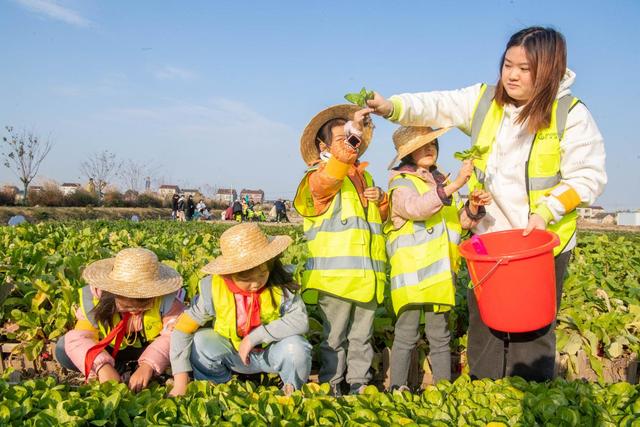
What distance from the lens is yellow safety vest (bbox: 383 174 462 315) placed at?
10.3ft

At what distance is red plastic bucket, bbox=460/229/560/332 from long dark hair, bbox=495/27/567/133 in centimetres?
55

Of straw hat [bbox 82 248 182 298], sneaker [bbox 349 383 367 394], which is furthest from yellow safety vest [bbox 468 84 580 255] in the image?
straw hat [bbox 82 248 182 298]

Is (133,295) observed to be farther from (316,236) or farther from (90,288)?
(316,236)

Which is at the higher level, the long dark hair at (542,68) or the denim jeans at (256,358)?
the long dark hair at (542,68)

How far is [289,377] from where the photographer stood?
3098 millimetres

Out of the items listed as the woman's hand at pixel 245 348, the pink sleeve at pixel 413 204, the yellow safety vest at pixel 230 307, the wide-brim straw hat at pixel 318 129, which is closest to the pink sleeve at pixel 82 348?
the yellow safety vest at pixel 230 307

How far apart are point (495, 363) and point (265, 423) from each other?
1.54 m

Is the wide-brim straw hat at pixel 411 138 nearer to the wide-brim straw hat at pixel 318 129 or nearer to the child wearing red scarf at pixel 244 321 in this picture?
the wide-brim straw hat at pixel 318 129

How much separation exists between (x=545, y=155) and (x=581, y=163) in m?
0.16

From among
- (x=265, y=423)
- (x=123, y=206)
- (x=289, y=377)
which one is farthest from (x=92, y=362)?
(x=123, y=206)

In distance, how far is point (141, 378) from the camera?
3.07m

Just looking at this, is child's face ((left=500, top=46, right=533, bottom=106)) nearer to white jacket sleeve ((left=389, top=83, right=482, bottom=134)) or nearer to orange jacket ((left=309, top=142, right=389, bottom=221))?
white jacket sleeve ((left=389, top=83, right=482, bottom=134))

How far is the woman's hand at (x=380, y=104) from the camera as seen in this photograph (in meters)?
2.95

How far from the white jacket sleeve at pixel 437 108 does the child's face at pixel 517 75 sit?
0.96ft
